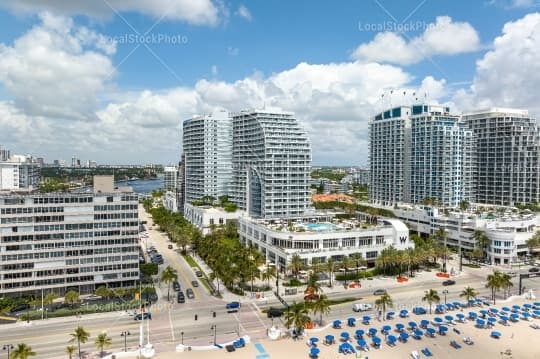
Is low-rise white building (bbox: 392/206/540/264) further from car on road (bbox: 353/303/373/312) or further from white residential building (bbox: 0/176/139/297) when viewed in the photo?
white residential building (bbox: 0/176/139/297)

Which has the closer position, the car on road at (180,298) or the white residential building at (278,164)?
the car on road at (180,298)

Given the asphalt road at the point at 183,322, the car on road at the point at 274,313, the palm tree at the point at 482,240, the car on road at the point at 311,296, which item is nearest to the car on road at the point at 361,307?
the asphalt road at the point at 183,322

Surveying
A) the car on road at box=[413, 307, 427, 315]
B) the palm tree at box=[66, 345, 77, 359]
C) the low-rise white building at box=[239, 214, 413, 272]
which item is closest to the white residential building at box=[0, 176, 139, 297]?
the palm tree at box=[66, 345, 77, 359]

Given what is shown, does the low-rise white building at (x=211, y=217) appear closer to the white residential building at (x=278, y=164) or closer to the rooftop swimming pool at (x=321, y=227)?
the white residential building at (x=278, y=164)

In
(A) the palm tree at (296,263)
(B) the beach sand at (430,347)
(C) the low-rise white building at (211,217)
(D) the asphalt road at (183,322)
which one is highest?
(C) the low-rise white building at (211,217)

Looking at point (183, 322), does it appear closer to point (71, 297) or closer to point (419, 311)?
point (71, 297)

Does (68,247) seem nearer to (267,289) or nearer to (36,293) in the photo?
(36,293)

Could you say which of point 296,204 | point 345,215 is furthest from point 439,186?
point 296,204
